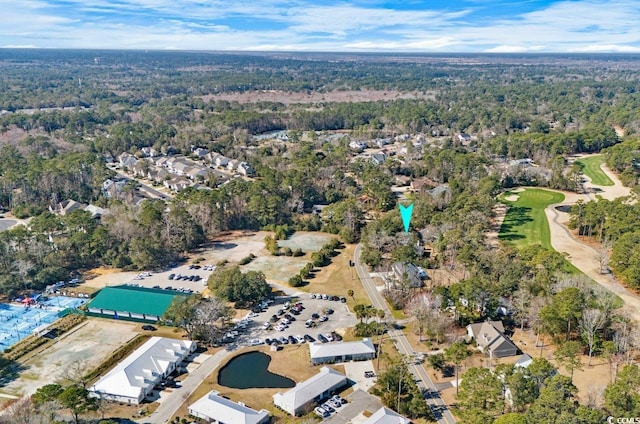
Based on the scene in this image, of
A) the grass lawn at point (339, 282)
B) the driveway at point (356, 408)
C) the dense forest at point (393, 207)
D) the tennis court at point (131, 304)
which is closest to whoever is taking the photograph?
the driveway at point (356, 408)

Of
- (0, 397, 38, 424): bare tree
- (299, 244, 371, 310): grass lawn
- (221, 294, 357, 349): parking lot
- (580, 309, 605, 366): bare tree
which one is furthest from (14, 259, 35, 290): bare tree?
(580, 309, 605, 366): bare tree

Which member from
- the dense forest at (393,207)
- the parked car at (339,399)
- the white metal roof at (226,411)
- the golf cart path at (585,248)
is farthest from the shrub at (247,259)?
the golf cart path at (585,248)

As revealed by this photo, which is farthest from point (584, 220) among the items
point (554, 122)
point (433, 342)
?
point (554, 122)

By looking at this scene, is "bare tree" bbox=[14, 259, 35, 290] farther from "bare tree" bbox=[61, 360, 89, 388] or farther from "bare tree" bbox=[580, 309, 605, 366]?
→ "bare tree" bbox=[580, 309, 605, 366]

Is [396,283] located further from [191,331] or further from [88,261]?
[88,261]

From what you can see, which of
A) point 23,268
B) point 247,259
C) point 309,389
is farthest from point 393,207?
point 23,268

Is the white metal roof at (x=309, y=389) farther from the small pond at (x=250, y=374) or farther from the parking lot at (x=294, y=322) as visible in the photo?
the parking lot at (x=294, y=322)
